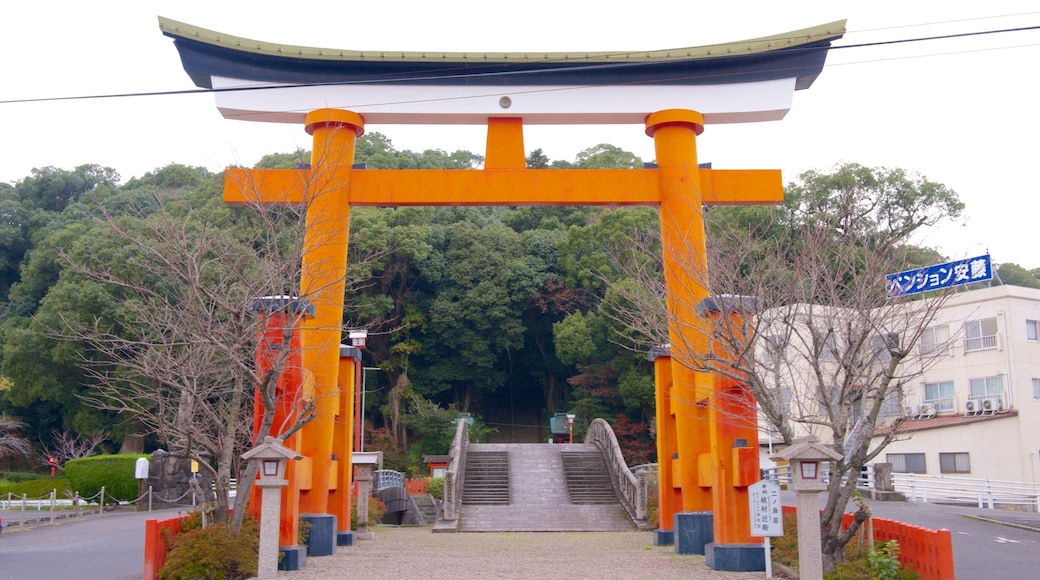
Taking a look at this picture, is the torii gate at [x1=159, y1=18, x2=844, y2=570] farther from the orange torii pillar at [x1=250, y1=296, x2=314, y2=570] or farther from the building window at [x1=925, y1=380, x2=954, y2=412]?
the building window at [x1=925, y1=380, x2=954, y2=412]

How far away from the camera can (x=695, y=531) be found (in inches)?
551

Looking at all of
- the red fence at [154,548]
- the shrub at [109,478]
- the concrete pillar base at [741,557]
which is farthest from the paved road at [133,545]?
the shrub at [109,478]

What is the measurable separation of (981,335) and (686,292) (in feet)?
64.6

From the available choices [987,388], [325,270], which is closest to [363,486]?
→ [325,270]

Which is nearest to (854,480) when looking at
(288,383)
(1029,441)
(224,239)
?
(288,383)

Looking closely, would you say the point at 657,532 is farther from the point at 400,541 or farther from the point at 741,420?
the point at 400,541

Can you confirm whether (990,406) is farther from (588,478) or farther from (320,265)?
(320,265)

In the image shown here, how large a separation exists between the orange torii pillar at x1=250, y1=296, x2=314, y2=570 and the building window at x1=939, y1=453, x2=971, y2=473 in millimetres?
22871

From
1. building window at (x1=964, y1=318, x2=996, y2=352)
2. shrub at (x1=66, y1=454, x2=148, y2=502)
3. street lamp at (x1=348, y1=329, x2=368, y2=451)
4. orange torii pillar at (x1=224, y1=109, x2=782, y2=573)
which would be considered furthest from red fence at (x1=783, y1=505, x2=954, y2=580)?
shrub at (x1=66, y1=454, x2=148, y2=502)

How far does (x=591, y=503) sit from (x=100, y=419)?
20.5 m

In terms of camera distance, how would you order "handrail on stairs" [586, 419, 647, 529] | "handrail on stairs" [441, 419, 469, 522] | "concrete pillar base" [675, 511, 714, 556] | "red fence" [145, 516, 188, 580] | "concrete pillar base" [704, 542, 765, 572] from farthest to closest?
"handrail on stairs" [441, 419, 469, 522]
"handrail on stairs" [586, 419, 647, 529]
"concrete pillar base" [675, 511, 714, 556]
"concrete pillar base" [704, 542, 765, 572]
"red fence" [145, 516, 188, 580]

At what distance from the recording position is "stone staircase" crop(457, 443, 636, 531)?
20844mm

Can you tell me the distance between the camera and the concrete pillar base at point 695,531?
13953 mm

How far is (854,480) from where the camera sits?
9.65 metres
